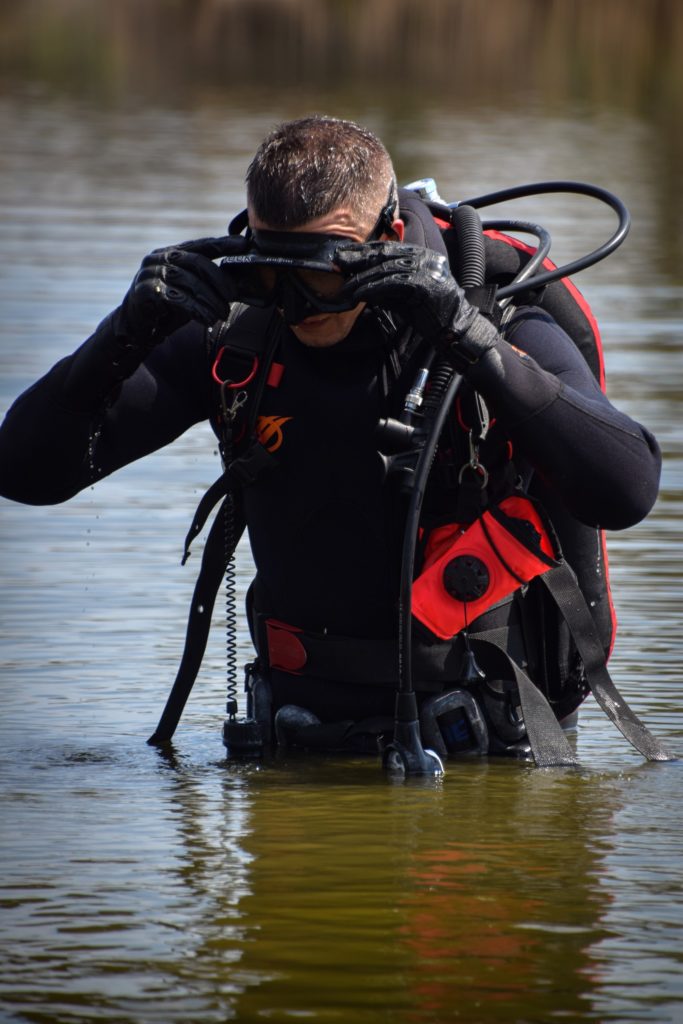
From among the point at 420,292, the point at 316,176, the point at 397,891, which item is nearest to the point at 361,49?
the point at 316,176

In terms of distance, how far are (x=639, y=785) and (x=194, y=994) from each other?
1.42m

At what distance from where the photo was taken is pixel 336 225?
153 inches

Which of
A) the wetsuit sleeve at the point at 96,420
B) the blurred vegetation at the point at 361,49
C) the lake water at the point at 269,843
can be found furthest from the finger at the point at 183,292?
the blurred vegetation at the point at 361,49

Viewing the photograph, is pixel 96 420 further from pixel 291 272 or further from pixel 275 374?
pixel 291 272

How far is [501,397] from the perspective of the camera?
386 cm

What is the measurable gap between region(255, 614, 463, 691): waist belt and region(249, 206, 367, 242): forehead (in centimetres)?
79

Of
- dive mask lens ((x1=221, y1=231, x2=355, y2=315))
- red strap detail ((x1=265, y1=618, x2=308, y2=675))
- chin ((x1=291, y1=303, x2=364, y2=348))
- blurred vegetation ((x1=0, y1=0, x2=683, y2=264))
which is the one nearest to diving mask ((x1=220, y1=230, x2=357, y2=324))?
dive mask lens ((x1=221, y1=231, x2=355, y2=315))

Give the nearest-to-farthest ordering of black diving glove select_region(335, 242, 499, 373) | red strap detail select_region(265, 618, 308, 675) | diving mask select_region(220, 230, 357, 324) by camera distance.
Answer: black diving glove select_region(335, 242, 499, 373) → diving mask select_region(220, 230, 357, 324) → red strap detail select_region(265, 618, 308, 675)

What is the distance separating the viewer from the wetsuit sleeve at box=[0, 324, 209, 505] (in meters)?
4.20

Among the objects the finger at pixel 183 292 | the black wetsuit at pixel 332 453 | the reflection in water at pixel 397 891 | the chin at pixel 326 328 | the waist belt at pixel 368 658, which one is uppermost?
the finger at pixel 183 292

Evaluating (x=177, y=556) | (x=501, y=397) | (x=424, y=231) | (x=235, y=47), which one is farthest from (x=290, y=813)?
(x=235, y=47)

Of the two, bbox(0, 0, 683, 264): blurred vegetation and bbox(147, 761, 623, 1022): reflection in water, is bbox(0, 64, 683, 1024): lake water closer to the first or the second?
bbox(147, 761, 623, 1022): reflection in water

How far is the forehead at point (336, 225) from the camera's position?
12.7ft

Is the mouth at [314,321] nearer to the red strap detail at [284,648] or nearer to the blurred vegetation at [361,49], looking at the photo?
the red strap detail at [284,648]
